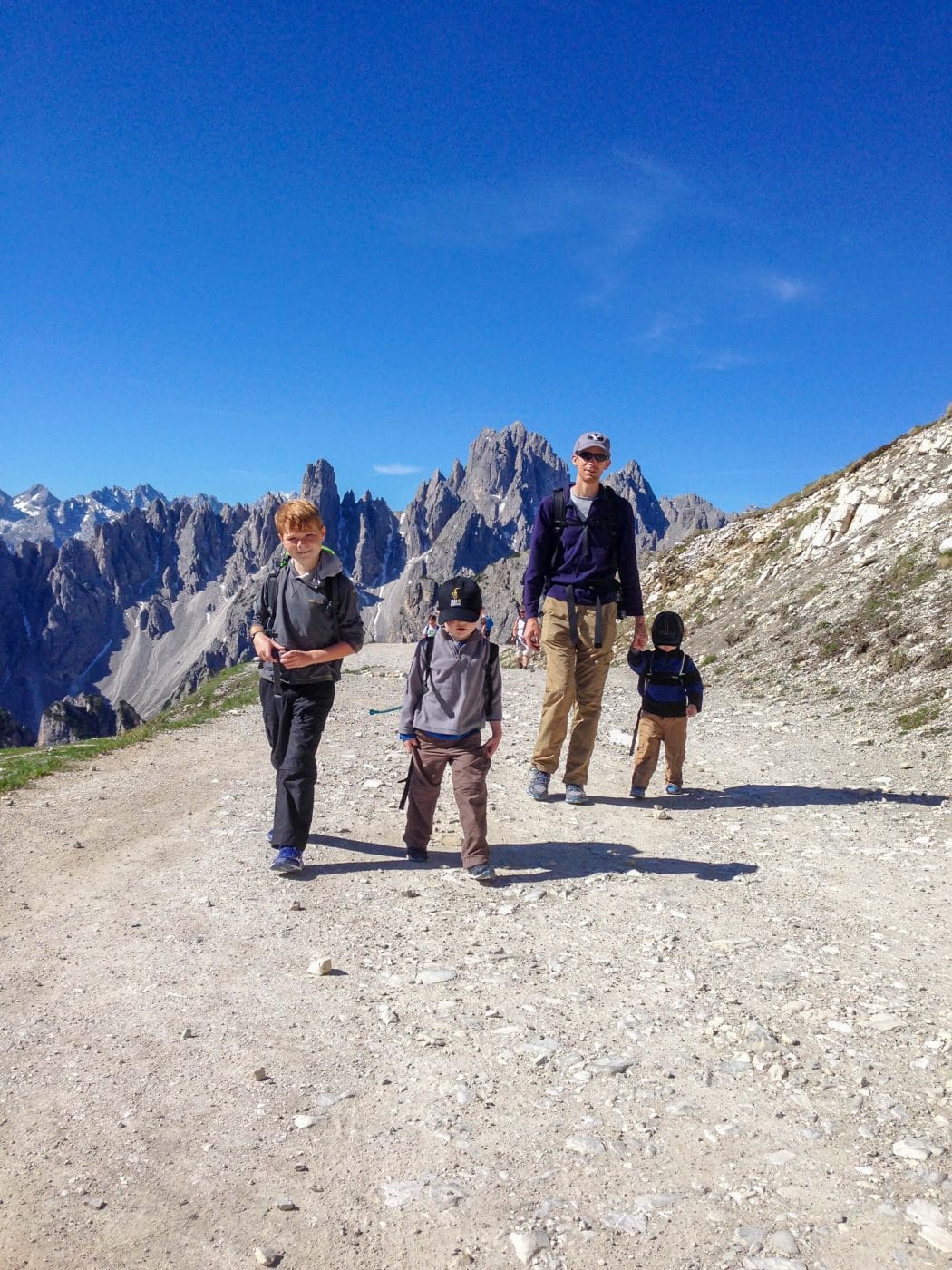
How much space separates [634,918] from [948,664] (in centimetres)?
1050

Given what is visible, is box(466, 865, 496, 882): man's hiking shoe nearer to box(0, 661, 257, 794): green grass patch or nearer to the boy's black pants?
the boy's black pants

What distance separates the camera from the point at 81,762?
1169 cm

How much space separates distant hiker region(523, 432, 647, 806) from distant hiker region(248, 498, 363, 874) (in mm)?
2618

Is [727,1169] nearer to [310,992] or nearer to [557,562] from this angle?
[310,992]

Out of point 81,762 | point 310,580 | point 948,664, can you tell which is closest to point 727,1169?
point 310,580

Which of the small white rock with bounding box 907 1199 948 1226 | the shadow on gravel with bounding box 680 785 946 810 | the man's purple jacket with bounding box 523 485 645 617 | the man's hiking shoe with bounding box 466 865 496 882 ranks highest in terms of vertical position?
the man's purple jacket with bounding box 523 485 645 617

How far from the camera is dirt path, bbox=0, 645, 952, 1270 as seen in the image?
124 inches

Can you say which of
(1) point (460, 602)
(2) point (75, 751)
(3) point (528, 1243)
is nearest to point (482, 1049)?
(3) point (528, 1243)

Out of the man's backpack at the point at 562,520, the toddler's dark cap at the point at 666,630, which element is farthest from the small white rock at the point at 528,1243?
the toddler's dark cap at the point at 666,630

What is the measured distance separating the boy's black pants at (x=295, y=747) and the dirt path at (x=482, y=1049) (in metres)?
0.52

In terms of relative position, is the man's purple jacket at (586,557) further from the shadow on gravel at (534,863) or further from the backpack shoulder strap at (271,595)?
the backpack shoulder strap at (271,595)

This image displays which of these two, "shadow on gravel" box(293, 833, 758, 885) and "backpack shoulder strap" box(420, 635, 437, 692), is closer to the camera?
"shadow on gravel" box(293, 833, 758, 885)

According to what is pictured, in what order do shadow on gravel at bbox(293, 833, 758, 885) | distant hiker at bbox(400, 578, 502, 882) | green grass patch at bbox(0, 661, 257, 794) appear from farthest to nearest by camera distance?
green grass patch at bbox(0, 661, 257, 794) < distant hiker at bbox(400, 578, 502, 882) < shadow on gravel at bbox(293, 833, 758, 885)

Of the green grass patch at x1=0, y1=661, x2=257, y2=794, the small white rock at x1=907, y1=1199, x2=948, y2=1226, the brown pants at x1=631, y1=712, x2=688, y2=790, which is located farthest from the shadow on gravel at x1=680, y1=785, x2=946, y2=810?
the green grass patch at x1=0, y1=661, x2=257, y2=794
